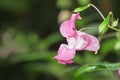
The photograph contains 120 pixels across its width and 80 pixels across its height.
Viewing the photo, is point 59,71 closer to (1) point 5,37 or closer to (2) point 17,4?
(1) point 5,37

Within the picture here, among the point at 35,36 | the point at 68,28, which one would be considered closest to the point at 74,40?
the point at 68,28

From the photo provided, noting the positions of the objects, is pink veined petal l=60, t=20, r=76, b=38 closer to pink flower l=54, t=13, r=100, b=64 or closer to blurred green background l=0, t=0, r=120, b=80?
pink flower l=54, t=13, r=100, b=64

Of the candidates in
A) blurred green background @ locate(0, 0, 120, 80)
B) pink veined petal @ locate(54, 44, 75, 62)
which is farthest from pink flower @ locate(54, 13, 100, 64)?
blurred green background @ locate(0, 0, 120, 80)

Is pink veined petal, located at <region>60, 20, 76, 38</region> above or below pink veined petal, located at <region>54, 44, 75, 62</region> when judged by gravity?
above

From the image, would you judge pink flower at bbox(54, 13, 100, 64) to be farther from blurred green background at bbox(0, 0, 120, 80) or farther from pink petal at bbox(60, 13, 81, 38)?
blurred green background at bbox(0, 0, 120, 80)

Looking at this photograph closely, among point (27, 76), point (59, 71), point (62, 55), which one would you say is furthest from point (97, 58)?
point (62, 55)

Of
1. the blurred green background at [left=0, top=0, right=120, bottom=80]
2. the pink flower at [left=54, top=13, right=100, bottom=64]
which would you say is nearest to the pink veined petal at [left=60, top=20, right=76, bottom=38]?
the pink flower at [left=54, top=13, right=100, bottom=64]

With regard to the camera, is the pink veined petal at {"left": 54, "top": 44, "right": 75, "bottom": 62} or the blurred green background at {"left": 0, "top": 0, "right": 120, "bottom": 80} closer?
the pink veined petal at {"left": 54, "top": 44, "right": 75, "bottom": 62}

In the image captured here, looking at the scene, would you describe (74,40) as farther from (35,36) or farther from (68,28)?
(35,36)
